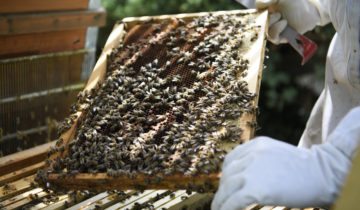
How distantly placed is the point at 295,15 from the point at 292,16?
3 cm

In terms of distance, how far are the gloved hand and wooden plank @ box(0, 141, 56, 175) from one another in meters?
2.73

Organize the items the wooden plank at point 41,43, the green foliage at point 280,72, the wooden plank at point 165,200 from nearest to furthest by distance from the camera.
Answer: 1. the wooden plank at point 165,200
2. the wooden plank at point 41,43
3. the green foliage at point 280,72

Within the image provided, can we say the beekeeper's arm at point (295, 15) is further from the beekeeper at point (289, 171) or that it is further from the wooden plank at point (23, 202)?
the wooden plank at point (23, 202)

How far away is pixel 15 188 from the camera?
11.9ft

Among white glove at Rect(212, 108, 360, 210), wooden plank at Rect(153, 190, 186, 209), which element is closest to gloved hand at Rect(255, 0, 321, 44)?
wooden plank at Rect(153, 190, 186, 209)

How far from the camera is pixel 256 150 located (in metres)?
2.33

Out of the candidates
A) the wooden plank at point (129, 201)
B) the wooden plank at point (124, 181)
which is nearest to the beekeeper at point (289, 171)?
the wooden plank at point (124, 181)

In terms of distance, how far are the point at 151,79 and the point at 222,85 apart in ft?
2.12

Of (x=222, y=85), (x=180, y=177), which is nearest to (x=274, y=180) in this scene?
(x=180, y=177)

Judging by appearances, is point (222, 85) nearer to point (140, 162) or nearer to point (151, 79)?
point (151, 79)

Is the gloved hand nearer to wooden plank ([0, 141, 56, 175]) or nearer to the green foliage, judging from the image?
wooden plank ([0, 141, 56, 175])

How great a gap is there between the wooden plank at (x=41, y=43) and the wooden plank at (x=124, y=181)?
2150mm

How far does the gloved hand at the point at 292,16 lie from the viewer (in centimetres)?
417

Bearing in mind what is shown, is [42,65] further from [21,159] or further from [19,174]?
[19,174]
